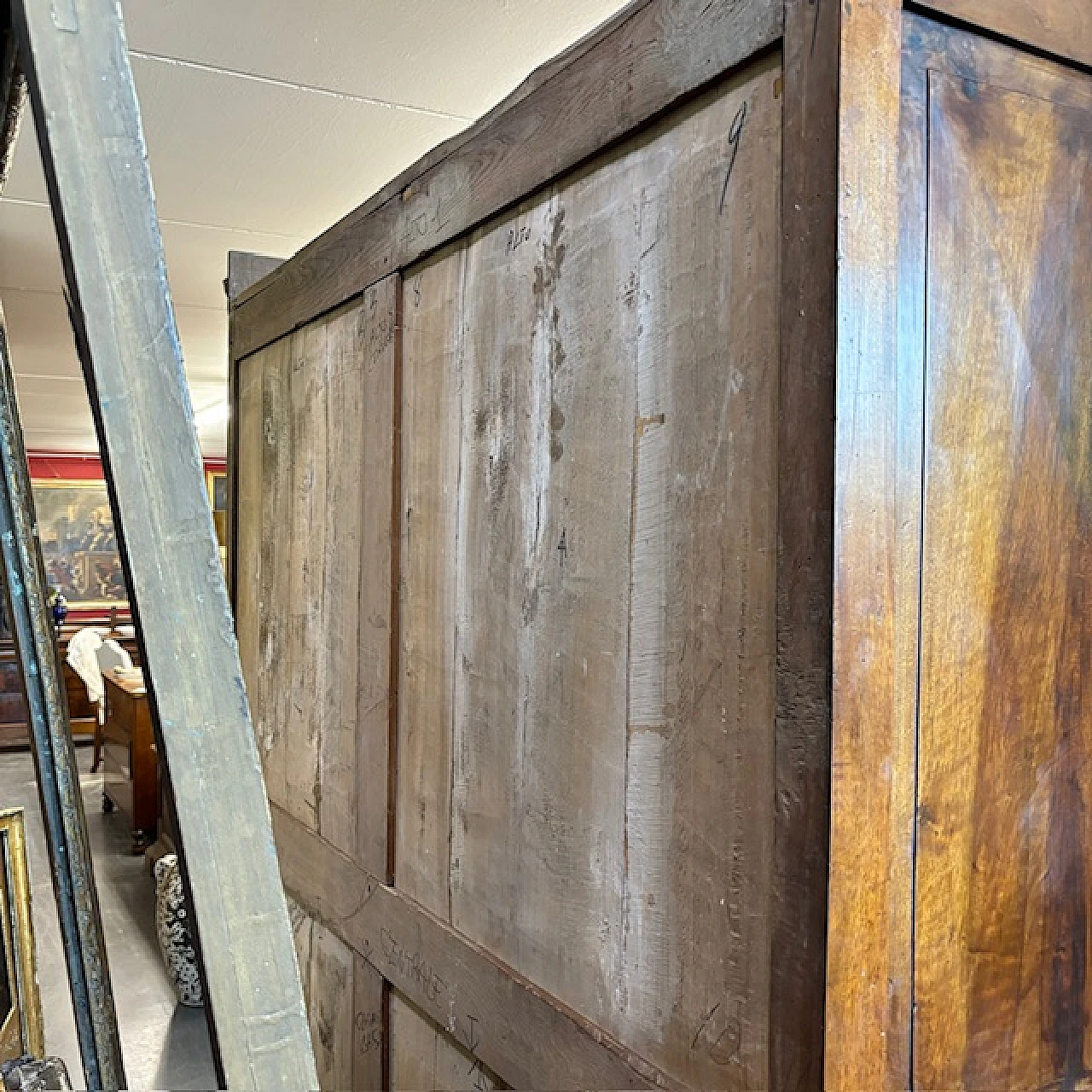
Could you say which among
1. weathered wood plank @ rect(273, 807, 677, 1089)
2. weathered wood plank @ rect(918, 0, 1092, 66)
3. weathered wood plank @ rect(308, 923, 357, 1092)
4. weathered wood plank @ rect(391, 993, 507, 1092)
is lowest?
weathered wood plank @ rect(308, 923, 357, 1092)

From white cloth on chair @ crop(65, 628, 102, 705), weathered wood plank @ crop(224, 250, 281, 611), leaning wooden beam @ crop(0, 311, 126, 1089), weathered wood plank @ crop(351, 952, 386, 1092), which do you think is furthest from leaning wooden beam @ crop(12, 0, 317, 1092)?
white cloth on chair @ crop(65, 628, 102, 705)

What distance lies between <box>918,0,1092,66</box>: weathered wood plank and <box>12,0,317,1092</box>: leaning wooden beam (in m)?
0.67

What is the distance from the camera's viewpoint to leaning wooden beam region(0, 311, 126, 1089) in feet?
2.59

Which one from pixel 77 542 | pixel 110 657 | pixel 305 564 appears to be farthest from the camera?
pixel 77 542

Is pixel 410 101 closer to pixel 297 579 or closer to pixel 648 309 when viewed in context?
pixel 297 579

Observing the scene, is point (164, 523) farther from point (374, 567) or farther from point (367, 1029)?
point (367, 1029)

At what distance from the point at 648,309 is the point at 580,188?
0.71 ft

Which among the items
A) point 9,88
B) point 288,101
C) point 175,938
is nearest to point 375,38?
point 288,101

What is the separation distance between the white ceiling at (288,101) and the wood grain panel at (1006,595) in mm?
1082

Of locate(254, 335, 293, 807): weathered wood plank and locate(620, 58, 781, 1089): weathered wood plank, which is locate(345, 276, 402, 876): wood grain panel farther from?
locate(620, 58, 781, 1089): weathered wood plank

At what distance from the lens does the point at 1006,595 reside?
35.8 inches

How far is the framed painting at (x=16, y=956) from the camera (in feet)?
4.75

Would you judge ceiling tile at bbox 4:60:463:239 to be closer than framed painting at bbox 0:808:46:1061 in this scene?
No

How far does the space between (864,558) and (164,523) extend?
21.4 inches
